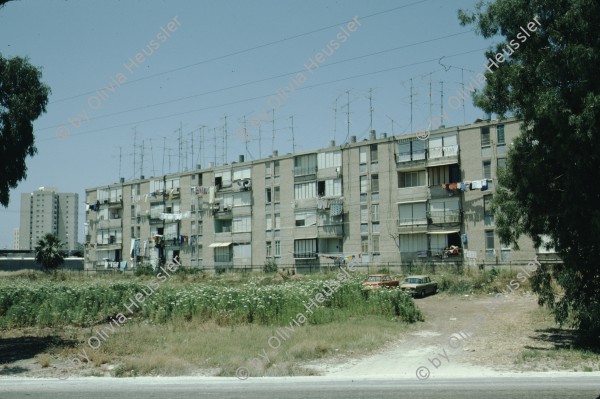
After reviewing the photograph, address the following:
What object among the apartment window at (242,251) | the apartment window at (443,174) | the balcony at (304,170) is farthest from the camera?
the apartment window at (242,251)

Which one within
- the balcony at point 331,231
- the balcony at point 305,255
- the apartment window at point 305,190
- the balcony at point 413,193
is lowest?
the balcony at point 305,255

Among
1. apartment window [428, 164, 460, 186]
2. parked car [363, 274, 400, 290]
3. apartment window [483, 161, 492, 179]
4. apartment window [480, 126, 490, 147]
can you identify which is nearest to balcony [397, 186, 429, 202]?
apartment window [428, 164, 460, 186]

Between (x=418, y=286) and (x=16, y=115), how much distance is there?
91.4 ft

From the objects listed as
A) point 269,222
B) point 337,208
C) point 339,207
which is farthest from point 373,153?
point 269,222

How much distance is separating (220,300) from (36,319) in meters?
9.31

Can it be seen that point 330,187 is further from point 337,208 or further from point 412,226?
point 412,226

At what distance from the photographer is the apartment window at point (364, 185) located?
55312 millimetres

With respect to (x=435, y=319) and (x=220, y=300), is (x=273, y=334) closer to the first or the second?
(x=220, y=300)

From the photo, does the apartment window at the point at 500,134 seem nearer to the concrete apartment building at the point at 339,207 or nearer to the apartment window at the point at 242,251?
the concrete apartment building at the point at 339,207

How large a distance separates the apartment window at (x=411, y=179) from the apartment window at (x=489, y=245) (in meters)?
7.78

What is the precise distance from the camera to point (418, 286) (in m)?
38.2

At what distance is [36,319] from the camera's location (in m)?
27.2

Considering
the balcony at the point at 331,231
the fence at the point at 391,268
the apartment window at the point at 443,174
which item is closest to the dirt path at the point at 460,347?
the fence at the point at 391,268

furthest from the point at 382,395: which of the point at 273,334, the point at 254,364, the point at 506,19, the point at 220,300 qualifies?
the point at 220,300
